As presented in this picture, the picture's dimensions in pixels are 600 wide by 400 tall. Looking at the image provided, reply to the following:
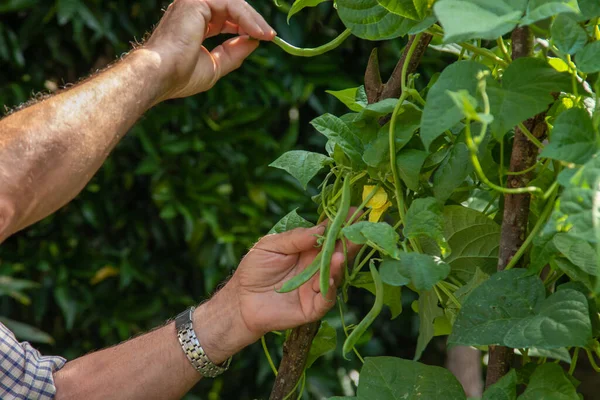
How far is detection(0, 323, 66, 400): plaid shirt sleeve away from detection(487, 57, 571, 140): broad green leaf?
0.81 meters

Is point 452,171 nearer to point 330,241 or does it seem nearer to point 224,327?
point 330,241

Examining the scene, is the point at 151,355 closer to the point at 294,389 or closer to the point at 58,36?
the point at 294,389

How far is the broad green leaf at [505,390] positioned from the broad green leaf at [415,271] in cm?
10

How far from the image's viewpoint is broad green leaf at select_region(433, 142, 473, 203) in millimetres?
660

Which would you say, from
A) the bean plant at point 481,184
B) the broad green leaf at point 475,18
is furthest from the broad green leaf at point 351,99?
the broad green leaf at point 475,18

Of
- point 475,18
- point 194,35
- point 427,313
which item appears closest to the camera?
point 475,18

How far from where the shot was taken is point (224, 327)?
40.8 inches

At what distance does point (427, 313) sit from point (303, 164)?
189 millimetres

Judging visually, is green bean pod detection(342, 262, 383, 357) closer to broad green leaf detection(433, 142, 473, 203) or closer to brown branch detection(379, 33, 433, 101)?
broad green leaf detection(433, 142, 473, 203)

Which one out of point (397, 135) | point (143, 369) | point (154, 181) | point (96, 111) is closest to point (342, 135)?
point (397, 135)

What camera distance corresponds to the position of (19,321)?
2.18 m

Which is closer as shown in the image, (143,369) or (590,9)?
(590,9)

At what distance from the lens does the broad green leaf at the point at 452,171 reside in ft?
2.16

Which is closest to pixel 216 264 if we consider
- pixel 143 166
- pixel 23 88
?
pixel 143 166
